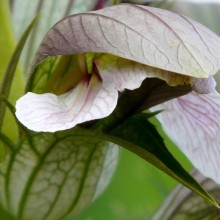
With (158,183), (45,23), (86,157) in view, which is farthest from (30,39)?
(158,183)

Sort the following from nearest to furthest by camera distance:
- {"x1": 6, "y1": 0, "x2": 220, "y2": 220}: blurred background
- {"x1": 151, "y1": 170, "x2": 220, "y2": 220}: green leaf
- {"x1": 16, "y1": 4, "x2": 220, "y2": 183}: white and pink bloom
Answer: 1. {"x1": 16, "y1": 4, "x2": 220, "y2": 183}: white and pink bloom
2. {"x1": 151, "y1": 170, "x2": 220, "y2": 220}: green leaf
3. {"x1": 6, "y1": 0, "x2": 220, "y2": 220}: blurred background

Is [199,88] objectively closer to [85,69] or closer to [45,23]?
[85,69]

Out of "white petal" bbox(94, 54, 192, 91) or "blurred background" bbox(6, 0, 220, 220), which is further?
"blurred background" bbox(6, 0, 220, 220)

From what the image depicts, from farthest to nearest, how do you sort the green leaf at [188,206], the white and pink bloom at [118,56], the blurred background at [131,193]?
the blurred background at [131,193], the green leaf at [188,206], the white and pink bloom at [118,56]

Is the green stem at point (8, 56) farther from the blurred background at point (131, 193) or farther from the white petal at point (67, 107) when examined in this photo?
the blurred background at point (131, 193)

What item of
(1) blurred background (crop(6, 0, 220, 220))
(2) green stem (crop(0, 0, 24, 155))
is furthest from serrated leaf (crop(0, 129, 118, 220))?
(1) blurred background (crop(6, 0, 220, 220))

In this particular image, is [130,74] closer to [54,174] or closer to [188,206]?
[54,174]

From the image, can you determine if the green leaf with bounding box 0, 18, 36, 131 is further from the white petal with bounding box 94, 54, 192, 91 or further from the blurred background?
the blurred background

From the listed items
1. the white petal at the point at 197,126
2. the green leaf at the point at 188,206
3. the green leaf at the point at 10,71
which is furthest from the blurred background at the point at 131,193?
the green leaf at the point at 10,71

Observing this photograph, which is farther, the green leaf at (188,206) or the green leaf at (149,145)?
the green leaf at (188,206)
